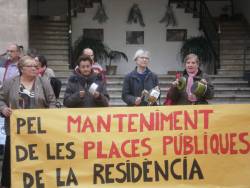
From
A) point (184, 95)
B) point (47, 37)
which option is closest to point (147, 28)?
point (47, 37)

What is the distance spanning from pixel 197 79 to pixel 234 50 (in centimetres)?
1064

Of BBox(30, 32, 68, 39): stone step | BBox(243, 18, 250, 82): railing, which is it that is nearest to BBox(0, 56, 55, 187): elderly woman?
BBox(243, 18, 250, 82): railing

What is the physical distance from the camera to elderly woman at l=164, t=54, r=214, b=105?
707 centimetres

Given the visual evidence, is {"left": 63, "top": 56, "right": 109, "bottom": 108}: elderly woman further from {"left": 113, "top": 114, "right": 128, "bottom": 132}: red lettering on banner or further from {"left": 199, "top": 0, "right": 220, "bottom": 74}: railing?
{"left": 199, "top": 0, "right": 220, "bottom": 74}: railing

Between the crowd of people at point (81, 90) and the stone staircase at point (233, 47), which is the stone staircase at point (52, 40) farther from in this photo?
the crowd of people at point (81, 90)

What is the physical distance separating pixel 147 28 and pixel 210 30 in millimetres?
1866

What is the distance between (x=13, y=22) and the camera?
41.3ft

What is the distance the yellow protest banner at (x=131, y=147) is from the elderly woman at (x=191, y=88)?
12.9 inches

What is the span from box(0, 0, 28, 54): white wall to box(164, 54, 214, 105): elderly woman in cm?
596

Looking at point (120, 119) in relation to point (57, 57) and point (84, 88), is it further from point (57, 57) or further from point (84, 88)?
point (57, 57)

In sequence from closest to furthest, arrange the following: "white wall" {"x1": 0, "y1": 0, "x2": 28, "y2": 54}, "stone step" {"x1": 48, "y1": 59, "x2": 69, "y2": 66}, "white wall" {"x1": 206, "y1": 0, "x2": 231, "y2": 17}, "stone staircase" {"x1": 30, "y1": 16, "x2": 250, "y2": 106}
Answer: "white wall" {"x1": 0, "y1": 0, "x2": 28, "y2": 54} < "stone staircase" {"x1": 30, "y1": 16, "x2": 250, "y2": 106} < "stone step" {"x1": 48, "y1": 59, "x2": 69, "y2": 66} < "white wall" {"x1": 206, "y1": 0, "x2": 231, "y2": 17}

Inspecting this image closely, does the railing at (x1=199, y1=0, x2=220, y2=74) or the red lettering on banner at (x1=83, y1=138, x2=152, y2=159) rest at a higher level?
the railing at (x1=199, y1=0, x2=220, y2=74)

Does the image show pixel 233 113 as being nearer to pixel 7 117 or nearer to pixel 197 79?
pixel 197 79

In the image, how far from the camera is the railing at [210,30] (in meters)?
17.0
